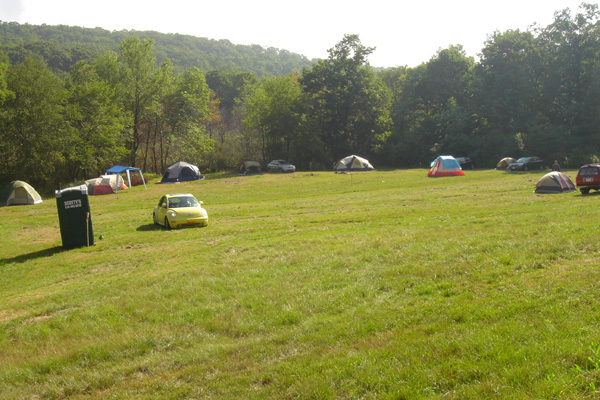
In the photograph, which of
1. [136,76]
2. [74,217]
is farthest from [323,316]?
[136,76]

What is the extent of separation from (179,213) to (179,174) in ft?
91.0

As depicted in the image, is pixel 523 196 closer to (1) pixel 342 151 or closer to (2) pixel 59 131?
(2) pixel 59 131

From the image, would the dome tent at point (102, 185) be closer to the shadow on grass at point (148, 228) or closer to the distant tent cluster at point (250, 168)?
the distant tent cluster at point (250, 168)

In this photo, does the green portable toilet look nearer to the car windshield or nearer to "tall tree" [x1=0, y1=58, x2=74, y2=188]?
the car windshield

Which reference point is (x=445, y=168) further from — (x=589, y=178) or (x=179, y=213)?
(x=179, y=213)

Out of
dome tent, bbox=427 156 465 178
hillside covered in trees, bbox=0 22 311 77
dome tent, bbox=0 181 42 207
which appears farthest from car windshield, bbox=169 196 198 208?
hillside covered in trees, bbox=0 22 311 77

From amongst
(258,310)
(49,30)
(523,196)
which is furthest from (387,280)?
(49,30)

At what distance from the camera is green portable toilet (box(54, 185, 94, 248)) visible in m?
14.6

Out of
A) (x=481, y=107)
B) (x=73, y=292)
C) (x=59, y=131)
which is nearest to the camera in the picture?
(x=73, y=292)

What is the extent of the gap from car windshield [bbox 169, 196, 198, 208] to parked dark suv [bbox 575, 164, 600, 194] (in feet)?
54.9

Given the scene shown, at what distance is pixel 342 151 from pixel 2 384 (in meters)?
56.4

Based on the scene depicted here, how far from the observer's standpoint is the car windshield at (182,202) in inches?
715

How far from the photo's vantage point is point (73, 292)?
30.8ft

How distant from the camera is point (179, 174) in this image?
1736 inches
